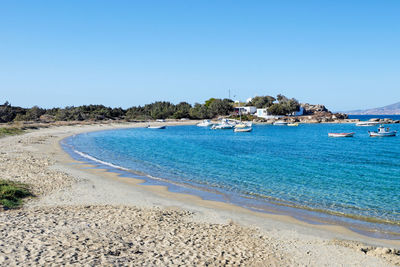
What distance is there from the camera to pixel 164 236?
10.2 metres

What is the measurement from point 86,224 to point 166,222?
106 inches

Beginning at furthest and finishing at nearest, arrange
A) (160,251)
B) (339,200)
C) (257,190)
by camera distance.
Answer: (257,190) < (339,200) < (160,251)

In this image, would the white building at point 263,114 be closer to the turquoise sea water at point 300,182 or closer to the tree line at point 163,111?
→ the tree line at point 163,111

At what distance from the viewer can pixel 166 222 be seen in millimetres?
11859

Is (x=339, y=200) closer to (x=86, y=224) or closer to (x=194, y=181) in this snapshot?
(x=194, y=181)

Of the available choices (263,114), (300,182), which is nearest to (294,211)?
(300,182)

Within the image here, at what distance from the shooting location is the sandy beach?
8.28 metres

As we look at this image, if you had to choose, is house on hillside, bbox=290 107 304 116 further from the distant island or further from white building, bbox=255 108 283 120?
white building, bbox=255 108 283 120

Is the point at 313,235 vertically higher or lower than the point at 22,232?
lower

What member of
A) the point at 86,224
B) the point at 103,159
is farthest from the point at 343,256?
the point at 103,159

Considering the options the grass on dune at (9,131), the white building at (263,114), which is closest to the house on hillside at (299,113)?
the white building at (263,114)

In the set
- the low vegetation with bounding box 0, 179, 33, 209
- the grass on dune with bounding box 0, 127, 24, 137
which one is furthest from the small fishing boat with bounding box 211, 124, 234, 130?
the low vegetation with bounding box 0, 179, 33, 209

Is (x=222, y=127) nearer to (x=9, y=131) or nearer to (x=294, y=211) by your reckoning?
(x=9, y=131)

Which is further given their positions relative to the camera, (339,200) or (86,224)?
(339,200)
